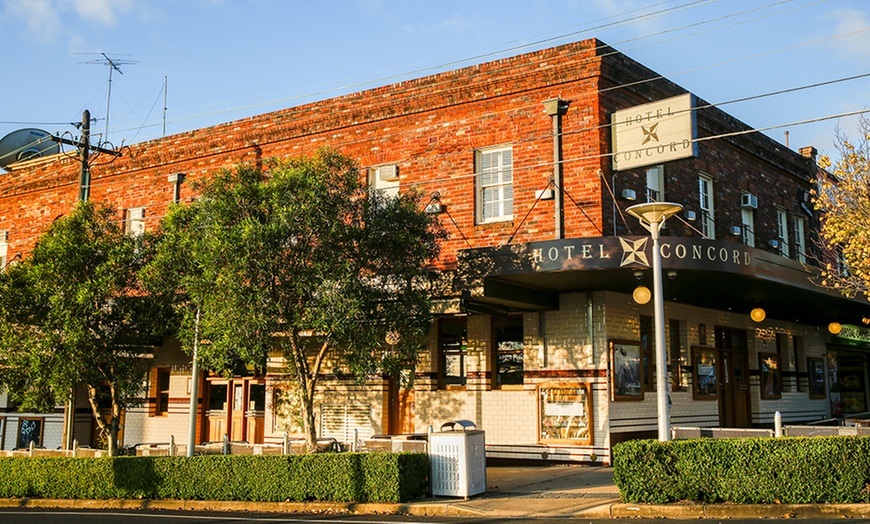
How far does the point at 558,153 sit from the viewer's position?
698 inches

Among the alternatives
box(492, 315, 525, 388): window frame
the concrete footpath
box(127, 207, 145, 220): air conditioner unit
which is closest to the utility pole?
box(127, 207, 145, 220): air conditioner unit

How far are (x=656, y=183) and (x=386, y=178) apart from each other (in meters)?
5.90

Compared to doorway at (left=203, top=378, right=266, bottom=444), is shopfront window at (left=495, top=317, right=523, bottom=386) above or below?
above

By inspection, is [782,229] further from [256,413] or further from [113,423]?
[113,423]

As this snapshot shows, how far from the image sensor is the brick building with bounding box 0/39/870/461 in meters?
16.7

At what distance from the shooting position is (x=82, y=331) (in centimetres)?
1670

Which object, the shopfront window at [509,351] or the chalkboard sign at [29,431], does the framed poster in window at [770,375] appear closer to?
the shopfront window at [509,351]

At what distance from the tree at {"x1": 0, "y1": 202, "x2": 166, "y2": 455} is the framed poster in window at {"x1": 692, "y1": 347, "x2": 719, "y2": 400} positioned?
38.2 feet

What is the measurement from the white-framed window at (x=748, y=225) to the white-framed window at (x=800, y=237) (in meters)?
2.97

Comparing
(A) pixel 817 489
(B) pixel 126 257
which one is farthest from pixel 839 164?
(B) pixel 126 257

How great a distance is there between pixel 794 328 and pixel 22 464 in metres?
19.4

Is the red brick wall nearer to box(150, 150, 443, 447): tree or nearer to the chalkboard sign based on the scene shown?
box(150, 150, 443, 447): tree

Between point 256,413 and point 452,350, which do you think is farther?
point 256,413

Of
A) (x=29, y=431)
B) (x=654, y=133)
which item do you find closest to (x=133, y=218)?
(x=29, y=431)
